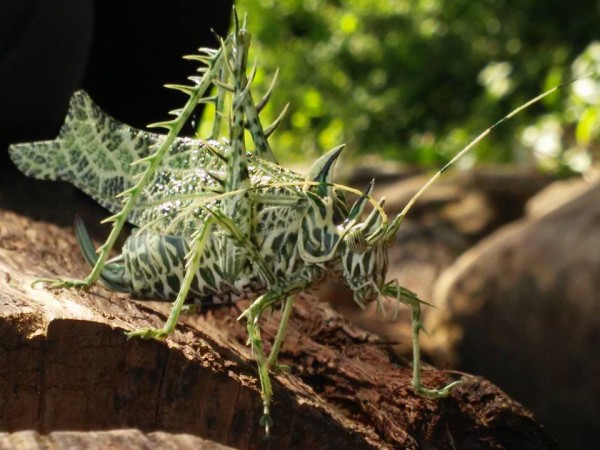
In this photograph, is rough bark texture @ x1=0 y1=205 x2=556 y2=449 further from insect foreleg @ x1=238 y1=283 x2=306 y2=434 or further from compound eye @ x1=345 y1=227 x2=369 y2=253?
compound eye @ x1=345 y1=227 x2=369 y2=253

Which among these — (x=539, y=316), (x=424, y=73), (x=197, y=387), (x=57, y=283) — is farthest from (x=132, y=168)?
(x=424, y=73)

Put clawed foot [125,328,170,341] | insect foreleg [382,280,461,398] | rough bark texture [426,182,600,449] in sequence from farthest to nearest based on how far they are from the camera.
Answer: rough bark texture [426,182,600,449] < insect foreleg [382,280,461,398] < clawed foot [125,328,170,341]

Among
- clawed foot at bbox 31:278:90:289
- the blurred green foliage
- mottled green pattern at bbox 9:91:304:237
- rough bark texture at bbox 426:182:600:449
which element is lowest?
clawed foot at bbox 31:278:90:289

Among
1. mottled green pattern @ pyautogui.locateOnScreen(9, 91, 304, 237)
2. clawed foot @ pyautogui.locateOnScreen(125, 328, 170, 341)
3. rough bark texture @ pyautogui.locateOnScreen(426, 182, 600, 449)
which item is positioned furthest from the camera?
rough bark texture @ pyautogui.locateOnScreen(426, 182, 600, 449)

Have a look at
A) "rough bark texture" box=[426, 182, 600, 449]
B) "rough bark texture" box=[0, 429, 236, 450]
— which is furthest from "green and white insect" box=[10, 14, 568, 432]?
"rough bark texture" box=[426, 182, 600, 449]

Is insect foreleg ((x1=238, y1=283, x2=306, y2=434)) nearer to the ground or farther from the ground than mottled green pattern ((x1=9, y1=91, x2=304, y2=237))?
nearer to the ground

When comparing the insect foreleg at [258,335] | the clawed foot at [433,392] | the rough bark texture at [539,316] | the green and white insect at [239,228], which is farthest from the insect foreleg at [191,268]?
the rough bark texture at [539,316]

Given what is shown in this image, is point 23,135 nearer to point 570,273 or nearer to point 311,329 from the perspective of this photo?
point 311,329

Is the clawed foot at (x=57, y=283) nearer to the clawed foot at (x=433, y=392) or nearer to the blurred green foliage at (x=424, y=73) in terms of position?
the clawed foot at (x=433, y=392)
